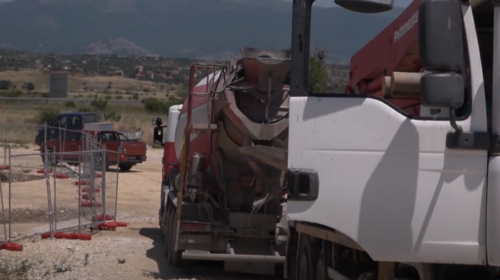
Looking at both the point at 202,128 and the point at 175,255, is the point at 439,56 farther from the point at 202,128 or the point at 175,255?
the point at 175,255

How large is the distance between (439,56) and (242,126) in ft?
22.8

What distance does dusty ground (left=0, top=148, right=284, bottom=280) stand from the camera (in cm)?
1204

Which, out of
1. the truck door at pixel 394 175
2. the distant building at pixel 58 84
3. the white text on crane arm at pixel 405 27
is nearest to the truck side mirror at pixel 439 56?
the truck door at pixel 394 175

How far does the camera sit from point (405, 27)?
20.2 feet

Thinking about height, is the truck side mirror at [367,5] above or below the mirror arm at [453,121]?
above

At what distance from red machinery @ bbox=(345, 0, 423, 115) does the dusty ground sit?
6.19m

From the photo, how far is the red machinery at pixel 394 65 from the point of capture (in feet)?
17.6

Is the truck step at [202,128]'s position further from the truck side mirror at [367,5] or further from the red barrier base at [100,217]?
the truck side mirror at [367,5]

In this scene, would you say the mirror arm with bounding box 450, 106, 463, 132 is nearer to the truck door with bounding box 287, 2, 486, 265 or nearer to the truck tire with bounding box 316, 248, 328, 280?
the truck door with bounding box 287, 2, 486, 265

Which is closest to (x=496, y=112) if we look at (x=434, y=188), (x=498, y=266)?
(x=434, y=188)

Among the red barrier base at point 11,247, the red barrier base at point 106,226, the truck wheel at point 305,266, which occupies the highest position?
the truck wheel at point 305,266

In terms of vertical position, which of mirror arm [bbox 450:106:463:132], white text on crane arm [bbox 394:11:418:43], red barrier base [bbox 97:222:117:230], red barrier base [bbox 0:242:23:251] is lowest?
red barrier base [bbox 97:222:117:230]

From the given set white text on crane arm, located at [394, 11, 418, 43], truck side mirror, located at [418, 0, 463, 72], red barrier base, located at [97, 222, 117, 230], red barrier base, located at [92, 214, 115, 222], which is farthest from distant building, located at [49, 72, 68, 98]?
truck side mirror, located at [418, 0, 463, 72]

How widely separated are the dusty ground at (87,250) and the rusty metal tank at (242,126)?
1.60m
